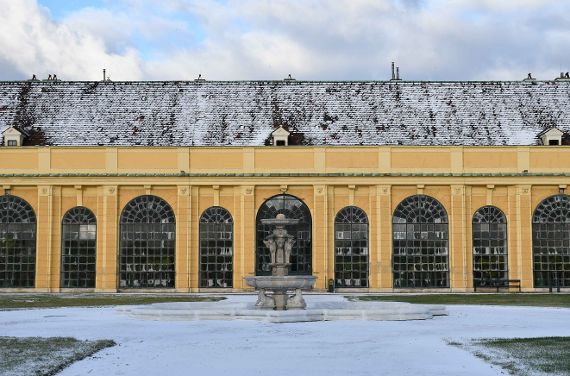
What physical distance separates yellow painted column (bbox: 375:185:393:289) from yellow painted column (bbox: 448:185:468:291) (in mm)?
3388

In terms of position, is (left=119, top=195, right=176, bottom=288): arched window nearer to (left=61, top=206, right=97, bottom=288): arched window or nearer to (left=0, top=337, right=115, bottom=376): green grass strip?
(left=61, top=206, right=97, bottom=288): arched window

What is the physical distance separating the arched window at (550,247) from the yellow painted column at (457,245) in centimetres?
398

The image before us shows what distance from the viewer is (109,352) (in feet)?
67.5

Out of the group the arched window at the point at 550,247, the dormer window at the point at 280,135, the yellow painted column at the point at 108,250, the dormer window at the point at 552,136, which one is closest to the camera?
the yellow painted column at the point at 108,250

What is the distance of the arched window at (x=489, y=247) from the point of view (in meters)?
55.4

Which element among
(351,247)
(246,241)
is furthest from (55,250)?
(351,247)

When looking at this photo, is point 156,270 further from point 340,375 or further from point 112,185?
point 340,375

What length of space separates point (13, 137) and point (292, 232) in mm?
16758

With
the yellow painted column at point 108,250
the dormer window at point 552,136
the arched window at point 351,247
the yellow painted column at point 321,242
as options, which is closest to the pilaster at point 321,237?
the yellow painted column at point 321,242

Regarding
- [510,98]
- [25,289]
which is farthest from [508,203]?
[25,289]

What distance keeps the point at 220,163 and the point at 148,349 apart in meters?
35.0

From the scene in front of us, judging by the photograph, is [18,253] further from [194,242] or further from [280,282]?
[280,282]

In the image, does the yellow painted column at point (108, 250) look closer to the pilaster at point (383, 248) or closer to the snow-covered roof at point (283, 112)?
the snow-covered roof at point (283, 112)

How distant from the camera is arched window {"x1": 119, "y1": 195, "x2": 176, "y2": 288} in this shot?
5534 centimetres
